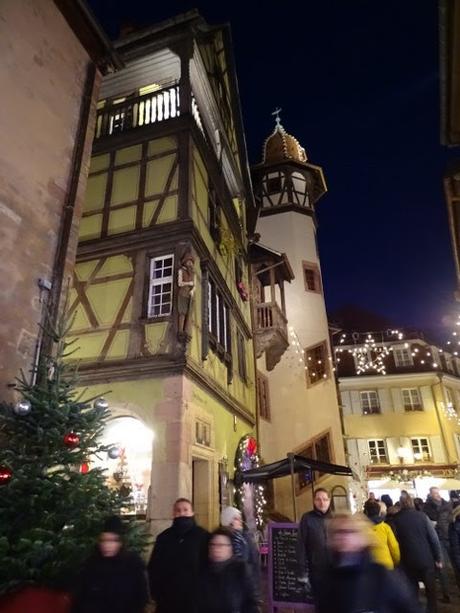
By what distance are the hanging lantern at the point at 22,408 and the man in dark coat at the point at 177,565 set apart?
77.7 inches

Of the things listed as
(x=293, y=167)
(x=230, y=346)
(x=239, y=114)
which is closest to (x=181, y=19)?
(x=239, y=114)

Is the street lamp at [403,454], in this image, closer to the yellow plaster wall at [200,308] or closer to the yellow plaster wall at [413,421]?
the yellow plaster wall at [413,421]

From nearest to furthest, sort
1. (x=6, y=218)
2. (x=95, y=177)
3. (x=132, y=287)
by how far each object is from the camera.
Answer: (x=6, y=218)
(x=132, y=287)
(x=95, y=177)

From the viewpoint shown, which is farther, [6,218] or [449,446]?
[449,446]

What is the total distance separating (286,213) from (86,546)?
19.5m

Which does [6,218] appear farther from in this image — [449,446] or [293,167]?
[449,446]

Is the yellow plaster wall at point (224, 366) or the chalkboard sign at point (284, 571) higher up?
the yellow plaster wall at point (224, 366)

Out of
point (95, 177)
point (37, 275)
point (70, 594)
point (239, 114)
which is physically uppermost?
point (239, 114)

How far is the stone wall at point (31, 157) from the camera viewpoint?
6.18 metres

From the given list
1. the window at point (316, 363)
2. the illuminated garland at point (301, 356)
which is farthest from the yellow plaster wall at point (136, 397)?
the window at point (316, 363)

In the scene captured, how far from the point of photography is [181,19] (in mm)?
13109

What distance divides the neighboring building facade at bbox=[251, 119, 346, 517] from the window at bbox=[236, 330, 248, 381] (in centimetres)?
173

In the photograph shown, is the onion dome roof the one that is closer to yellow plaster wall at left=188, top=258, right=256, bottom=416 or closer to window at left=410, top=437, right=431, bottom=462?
yellow plaster wall at left=188, top=258, right=256, bottom=416

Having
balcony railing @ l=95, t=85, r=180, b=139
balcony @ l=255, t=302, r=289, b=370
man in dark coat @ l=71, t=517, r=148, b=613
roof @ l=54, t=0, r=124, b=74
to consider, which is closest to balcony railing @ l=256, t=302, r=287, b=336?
balcony @ l=255, t=302, r=289, b=370
